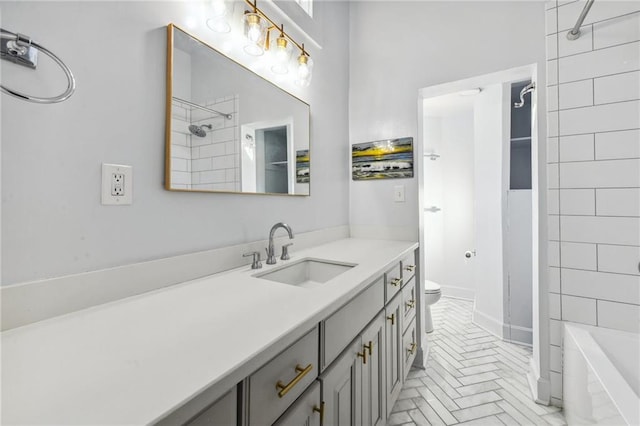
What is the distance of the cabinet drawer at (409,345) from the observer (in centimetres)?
161

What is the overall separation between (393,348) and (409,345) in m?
0.41

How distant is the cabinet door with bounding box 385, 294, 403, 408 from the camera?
1307 mm

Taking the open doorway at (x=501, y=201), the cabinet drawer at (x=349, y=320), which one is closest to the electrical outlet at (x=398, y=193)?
the open doorway at (x=501, y=201)

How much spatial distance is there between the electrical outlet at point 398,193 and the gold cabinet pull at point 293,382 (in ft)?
4.83

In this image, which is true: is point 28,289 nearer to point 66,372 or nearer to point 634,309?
point 66,372

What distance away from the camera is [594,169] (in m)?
1.39

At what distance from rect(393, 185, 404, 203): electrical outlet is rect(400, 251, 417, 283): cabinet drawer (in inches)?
16.4

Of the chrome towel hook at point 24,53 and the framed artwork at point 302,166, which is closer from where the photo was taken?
the chrome towel hook at point 24,53

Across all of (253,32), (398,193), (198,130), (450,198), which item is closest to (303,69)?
(253,32)

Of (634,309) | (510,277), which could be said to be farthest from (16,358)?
(510,277)

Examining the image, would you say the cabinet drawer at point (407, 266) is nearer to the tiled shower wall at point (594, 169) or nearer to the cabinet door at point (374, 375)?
the cabinet door at point (374, 375)

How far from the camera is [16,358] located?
519 millimetres

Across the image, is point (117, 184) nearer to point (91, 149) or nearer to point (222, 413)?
point (91, 149)

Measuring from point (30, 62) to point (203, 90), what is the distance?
1.66ft
